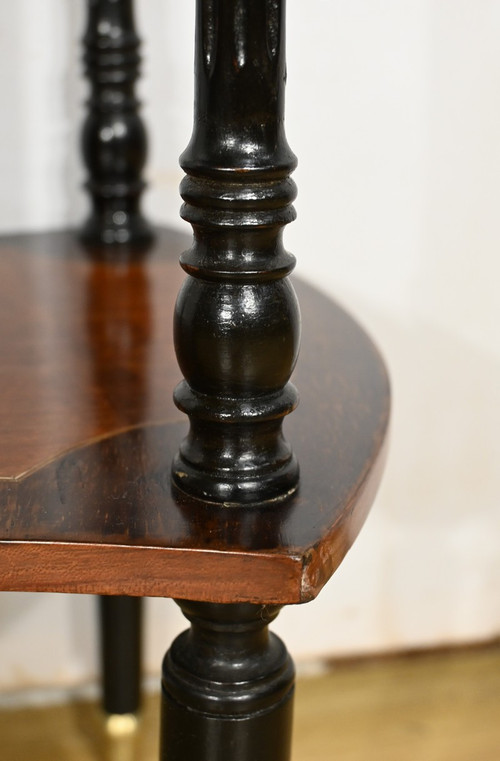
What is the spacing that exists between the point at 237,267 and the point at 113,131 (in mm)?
439

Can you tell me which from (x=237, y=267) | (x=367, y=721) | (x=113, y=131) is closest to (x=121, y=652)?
(x=367, y=721)

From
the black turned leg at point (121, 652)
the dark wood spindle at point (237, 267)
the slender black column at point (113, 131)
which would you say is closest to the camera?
the dark wood spindle at point (237, 267)

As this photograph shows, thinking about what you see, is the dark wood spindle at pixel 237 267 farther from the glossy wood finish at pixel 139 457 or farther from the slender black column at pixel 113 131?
the slender black column at pixel 113 131

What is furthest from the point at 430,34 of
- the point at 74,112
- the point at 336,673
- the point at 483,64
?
the point at 336,673

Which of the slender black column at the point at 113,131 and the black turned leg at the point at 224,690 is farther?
the slender black column at the point at 113,131

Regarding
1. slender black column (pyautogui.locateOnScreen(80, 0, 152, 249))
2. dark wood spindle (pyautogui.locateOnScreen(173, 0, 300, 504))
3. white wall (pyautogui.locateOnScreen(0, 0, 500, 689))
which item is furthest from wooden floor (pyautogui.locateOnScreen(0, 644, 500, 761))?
dark wood spindle (pyautogui.locateOnScreen(173, 0, 300, 504))

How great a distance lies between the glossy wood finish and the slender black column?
0.10m

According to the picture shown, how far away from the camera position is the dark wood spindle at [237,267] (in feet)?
1.29

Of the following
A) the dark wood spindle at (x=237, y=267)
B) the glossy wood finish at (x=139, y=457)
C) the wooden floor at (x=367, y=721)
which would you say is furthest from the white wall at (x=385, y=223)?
the dark wood spindle at (x=237, y=267)

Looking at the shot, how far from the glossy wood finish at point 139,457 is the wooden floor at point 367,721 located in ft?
1.60

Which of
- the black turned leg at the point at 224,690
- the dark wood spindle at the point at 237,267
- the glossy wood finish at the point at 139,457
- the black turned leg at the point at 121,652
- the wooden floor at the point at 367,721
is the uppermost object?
the dark wood spindle at the point at 237,267

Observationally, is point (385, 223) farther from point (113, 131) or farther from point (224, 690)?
point (224, 690)

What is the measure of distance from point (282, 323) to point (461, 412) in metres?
0.72

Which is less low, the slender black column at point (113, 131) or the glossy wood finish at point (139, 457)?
the slender black column at point (113, 131)
